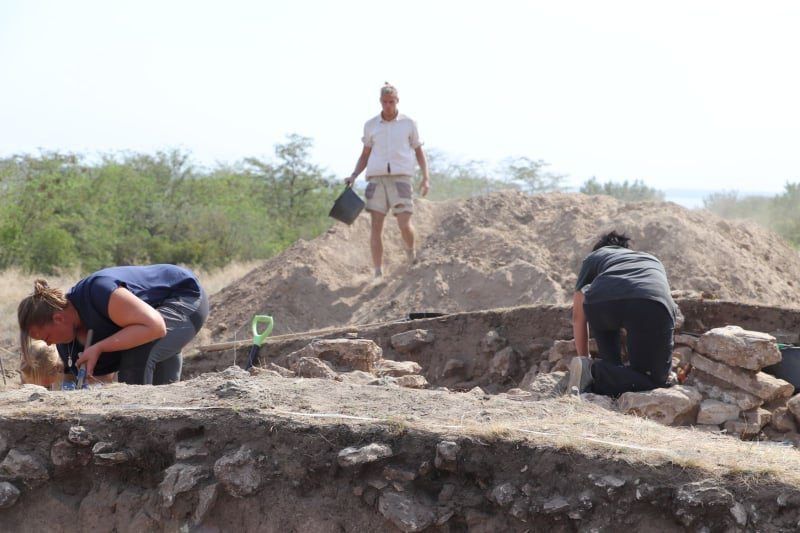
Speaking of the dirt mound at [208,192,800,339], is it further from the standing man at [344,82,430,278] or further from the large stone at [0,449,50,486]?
the large stone at [0,449,50,486]

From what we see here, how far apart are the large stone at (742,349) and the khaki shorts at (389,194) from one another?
14.8ft

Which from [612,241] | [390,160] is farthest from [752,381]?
[390,160]

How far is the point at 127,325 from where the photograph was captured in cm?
503

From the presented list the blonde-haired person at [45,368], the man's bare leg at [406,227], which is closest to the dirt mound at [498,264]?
the man's bare leg at [406,227]

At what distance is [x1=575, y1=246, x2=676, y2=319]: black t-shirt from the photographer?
545cm

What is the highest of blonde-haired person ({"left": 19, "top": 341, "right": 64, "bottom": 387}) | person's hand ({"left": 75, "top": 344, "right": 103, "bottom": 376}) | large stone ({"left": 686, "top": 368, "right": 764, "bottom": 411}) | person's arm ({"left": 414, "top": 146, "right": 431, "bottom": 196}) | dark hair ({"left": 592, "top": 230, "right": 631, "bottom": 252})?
person's arm ({"left": 414, "top": 146, "right": 431, "bottom": 196})

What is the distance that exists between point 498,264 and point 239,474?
268 inches

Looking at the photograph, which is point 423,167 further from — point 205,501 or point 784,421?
point 205,501

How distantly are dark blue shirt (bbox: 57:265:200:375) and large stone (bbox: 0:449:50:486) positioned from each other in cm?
94

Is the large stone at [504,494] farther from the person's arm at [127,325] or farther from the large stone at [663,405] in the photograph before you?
the person's arm at [127,325]

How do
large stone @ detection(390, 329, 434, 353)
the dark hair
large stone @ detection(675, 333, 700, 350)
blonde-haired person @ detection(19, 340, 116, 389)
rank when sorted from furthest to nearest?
large stone @ detection(390, 329, 434, 353), large stone @ detection(675, 333, 700, 350), the dark hair, blonde-haired person @ detection(19, 340, 116, 389)

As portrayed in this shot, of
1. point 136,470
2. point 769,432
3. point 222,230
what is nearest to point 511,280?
point 769,432

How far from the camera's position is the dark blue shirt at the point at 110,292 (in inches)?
198

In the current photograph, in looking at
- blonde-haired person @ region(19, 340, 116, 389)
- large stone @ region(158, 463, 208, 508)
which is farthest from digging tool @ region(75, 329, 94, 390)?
large stone @ region(158, 463, 208, 508)
